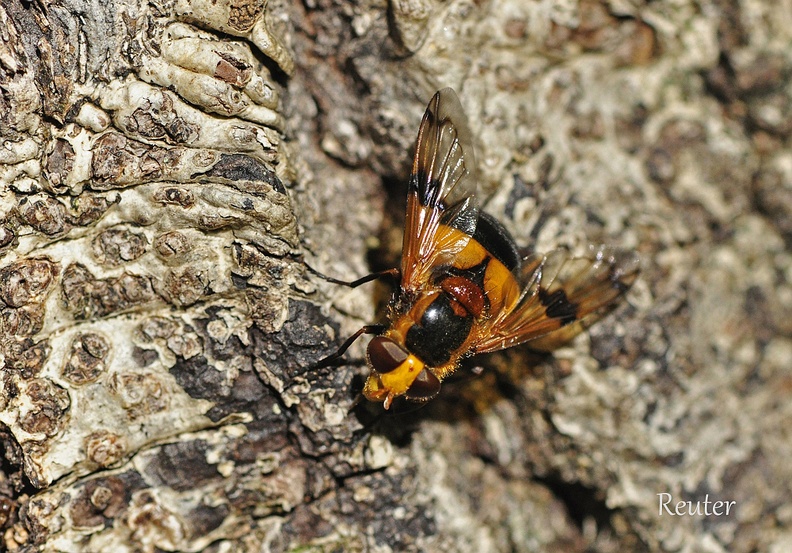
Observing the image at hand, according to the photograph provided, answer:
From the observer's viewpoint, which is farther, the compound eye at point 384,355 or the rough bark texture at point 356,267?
the compound eye at point 384,355

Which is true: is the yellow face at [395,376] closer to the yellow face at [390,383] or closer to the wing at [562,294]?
the yellow face at [390,383]

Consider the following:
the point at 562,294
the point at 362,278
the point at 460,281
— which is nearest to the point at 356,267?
the point at 362,278

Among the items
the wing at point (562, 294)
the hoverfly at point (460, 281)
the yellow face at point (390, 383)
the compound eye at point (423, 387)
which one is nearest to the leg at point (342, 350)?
the hoverfly at point (460, 281)

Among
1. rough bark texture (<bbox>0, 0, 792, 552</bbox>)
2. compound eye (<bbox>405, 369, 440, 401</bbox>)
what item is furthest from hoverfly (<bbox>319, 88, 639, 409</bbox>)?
rough bark texture (<bbox>0, 0, 792, 552</bbox>)

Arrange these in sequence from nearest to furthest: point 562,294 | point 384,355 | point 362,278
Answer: point 384,355 < point 362,278 < point 562,294

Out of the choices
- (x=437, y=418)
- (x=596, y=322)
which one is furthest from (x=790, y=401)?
(x=437, y=418)

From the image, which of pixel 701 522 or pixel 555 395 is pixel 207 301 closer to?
pixel 555 395

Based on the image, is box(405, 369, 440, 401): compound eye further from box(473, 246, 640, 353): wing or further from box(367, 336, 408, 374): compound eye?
box(473, 246, 640, 353): wing

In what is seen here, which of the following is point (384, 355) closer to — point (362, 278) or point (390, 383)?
point (390, 383)
